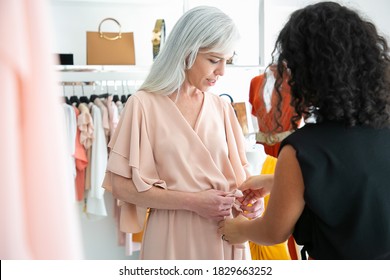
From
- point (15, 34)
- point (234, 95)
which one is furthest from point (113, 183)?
point (234, 95)

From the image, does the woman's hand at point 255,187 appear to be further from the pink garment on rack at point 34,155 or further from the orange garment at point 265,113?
the pink garment on rack at point 34,155

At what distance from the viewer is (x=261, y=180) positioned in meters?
1.42

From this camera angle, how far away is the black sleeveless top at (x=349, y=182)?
1049mm

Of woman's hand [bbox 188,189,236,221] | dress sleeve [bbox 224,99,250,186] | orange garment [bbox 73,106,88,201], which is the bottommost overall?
orange garment [bbox 73,106,88,201]

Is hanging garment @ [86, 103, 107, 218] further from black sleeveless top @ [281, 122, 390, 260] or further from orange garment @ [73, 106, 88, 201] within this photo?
black sleeveless top @ [281, 122, 390, 260]

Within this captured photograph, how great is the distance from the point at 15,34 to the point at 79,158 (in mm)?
2339

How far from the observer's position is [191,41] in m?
1.42

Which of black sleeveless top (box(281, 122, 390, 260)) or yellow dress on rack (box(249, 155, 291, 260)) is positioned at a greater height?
black sleeveless top (box(281, 122, 390, 260))

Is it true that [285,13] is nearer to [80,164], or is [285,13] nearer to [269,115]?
[269,115]

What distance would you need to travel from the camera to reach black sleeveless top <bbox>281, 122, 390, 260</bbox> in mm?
1049

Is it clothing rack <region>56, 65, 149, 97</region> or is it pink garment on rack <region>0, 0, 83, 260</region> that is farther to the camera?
clothing rack <region>56, 65, 149, 97</region>

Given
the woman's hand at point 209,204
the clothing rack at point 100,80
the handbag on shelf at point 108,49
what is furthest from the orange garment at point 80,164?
the woman's hand at point 209,204

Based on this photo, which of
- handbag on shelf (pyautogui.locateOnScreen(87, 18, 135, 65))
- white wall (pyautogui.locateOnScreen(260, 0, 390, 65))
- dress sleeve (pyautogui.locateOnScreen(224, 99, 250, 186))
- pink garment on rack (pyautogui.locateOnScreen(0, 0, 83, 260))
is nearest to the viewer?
pink garment on rack (pyautogui.locateOnScreen(0, 0, 83, 260))

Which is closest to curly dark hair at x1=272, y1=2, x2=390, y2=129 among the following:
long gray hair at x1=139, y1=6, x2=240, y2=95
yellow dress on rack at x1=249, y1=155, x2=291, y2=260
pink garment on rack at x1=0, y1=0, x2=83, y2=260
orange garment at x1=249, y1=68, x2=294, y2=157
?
long gray hair at x1=139, y1=6, x2=240, y2=95
